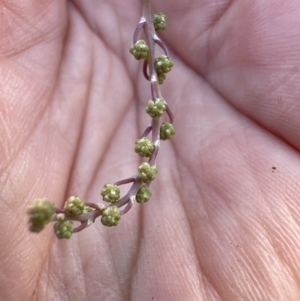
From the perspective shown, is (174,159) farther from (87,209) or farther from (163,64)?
(87,209)

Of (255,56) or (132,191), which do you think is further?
(255,56)

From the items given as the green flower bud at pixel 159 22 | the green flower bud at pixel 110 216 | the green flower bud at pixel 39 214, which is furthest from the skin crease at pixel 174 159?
the green flower bud at pixel 39 214

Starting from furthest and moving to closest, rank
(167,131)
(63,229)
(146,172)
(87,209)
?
(167,131) → (146,172) → (87,209) → (63,229)

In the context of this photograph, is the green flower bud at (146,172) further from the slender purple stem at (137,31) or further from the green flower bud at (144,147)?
the slender purple stem at (137,31)

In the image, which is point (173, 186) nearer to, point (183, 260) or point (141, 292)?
point (183, 260)

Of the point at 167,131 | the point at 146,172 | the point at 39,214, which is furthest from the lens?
the point at 167,131

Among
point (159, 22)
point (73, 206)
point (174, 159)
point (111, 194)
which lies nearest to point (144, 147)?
point (111, 194)
